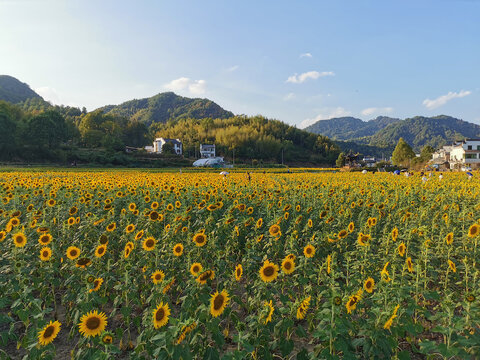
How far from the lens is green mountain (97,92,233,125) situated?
174500mm

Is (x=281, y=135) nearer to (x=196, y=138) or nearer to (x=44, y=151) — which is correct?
(x=196, y=138)

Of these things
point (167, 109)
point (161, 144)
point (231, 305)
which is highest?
point (167, 109)

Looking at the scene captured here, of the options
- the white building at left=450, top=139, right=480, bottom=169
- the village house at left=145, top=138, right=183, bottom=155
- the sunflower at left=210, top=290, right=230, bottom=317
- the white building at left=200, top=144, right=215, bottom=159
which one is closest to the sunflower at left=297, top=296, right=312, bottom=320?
the sunflower at left=210, top=290, right=230, bottom=317

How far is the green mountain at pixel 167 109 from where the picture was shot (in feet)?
573

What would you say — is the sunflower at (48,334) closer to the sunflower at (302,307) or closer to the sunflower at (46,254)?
the sunflower at (46,254)

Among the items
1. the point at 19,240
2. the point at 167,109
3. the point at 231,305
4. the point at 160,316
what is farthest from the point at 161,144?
the point at 167,109

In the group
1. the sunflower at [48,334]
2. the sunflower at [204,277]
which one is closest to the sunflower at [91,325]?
the sunflower at [48,334]

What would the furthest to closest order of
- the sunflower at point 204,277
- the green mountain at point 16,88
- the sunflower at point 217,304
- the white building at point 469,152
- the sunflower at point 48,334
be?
the green mountain at point 16,88 < the white building at point 469,152 < the sunflower at point 204,277 < the sunflower at point 217,304 < the sunflower at point 48,334

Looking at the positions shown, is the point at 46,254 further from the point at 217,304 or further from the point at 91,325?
the point at 217,304

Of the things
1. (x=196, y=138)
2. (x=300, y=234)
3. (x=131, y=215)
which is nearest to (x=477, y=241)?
(x=300, y=234)

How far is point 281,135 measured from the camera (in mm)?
116625

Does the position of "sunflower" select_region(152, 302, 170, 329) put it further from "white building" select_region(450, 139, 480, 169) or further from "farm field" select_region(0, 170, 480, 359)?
"white building" select_region(450, 139, 480, 169)

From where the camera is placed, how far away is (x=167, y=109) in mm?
183750

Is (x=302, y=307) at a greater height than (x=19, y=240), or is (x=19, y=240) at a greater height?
(x=19, y=240)
